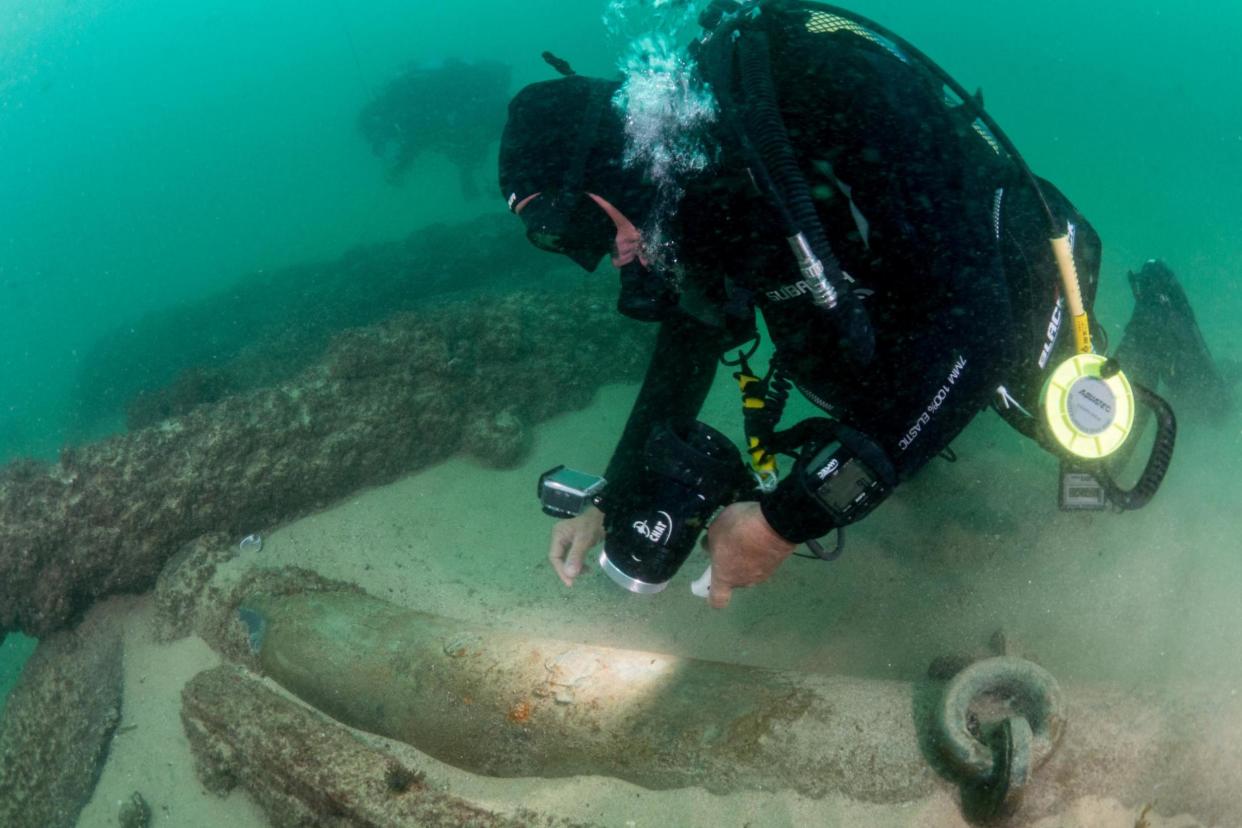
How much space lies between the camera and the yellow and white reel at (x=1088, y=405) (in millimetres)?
1953

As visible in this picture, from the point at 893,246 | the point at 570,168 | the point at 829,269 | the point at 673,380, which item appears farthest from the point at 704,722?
the point at 570,168

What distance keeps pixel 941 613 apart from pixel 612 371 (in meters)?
4.19

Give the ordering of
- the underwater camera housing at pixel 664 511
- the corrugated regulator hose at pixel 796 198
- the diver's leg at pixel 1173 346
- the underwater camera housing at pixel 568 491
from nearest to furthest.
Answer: the corrugated regulator hose at pixel 796 198 → the underwater camera housing at pixel 664 511 → the underwater camera housing at pixel 568 491 → the diver's leg at pixel 1173 346

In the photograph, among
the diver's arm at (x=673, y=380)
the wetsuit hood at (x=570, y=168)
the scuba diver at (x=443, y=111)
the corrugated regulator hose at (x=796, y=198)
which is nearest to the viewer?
the corrugated regulator hose at (x=796, y=198)

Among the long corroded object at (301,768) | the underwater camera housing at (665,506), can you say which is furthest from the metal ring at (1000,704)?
the long corroded object at (301,768)

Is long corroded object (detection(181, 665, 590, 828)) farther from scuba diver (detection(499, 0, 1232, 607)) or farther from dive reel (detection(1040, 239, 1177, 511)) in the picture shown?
dive reel (detection(1040, 239, 1177, 511))

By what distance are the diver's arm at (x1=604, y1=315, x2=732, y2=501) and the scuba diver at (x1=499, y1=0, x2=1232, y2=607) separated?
1.13 feet

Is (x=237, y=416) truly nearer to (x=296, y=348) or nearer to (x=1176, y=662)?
(x=1176, y=662)

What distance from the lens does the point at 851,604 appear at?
10.9 ft

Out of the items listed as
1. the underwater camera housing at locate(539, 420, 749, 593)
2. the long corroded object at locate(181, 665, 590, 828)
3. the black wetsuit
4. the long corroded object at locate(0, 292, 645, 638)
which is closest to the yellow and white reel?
the black wetsuit

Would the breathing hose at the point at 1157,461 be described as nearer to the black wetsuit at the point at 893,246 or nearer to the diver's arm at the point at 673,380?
the black wetsuit at the point at 893,246

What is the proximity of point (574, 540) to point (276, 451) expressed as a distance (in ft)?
9.89

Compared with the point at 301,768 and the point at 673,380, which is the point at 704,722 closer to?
the point at 673,380

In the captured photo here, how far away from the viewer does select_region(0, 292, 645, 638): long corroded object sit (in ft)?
13.5
